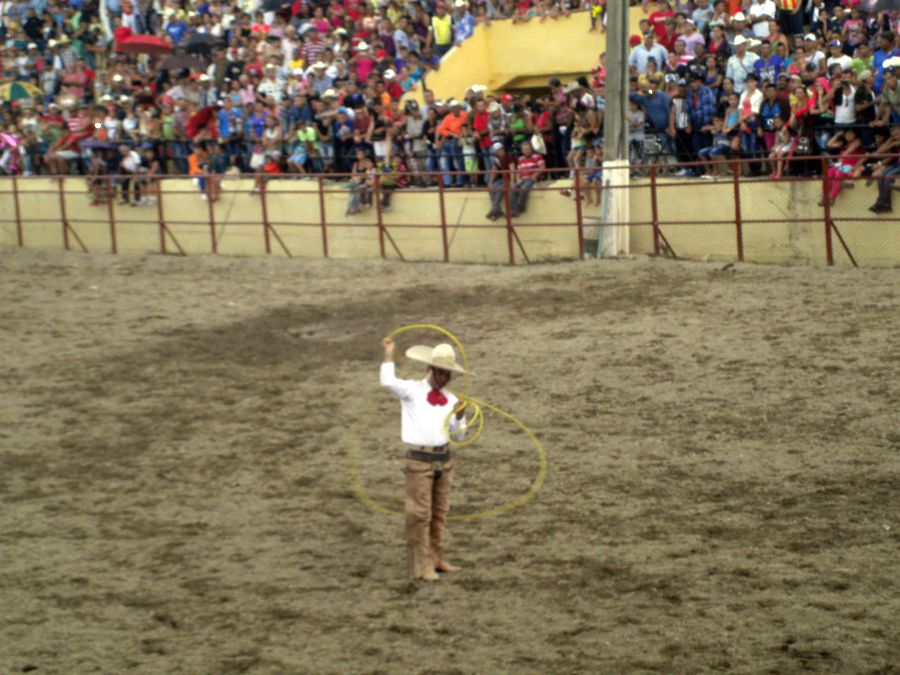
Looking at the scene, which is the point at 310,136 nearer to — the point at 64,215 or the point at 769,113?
the point at 64,215

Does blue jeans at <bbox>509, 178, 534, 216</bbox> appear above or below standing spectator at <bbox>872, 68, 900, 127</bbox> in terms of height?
below

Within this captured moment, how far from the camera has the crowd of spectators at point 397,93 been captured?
17.4m

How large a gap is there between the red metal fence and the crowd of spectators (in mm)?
331

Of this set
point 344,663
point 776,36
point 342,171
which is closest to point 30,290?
point 342,171

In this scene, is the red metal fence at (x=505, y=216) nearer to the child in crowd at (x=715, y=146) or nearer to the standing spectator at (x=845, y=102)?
the child in crowd at (x=715, y=146)

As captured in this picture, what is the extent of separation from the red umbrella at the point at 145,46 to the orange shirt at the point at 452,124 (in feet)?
34.2

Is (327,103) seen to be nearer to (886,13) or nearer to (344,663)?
(886,13)

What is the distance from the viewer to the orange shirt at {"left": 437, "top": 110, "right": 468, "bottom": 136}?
68.8 ft

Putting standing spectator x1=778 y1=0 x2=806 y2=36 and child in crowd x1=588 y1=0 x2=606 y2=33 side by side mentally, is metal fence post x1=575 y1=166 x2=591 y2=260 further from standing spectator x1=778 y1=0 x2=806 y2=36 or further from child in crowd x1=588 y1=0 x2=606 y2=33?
child in crowd x1=588 y1=0 x2=606 y2=33

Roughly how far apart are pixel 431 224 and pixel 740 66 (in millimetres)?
5353

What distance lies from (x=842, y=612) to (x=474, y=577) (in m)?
2.28

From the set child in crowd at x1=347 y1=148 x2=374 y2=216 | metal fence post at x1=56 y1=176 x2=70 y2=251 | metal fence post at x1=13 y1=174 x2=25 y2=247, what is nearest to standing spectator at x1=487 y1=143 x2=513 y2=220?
child in crowd at x1=347 y1=148 x2=374 y2=216

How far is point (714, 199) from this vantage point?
17.5m

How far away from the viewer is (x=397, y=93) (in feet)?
77.7
